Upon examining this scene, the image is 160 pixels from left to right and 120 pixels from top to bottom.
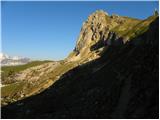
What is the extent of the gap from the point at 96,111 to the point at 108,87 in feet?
48.9

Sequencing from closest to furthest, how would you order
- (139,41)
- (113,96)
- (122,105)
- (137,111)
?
(137,111)
(122,105)
(113,96)
(139,41)

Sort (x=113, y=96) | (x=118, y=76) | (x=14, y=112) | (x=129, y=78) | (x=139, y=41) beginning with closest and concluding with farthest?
(x=113, y=96), (x=129, y=78), (x=118, y=76), (x=14, y=112), (x=139, y=41)

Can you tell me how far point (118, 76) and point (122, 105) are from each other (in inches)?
953

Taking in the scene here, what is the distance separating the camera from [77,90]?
122812mm

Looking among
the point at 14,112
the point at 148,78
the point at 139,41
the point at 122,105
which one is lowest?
the point at 14,112

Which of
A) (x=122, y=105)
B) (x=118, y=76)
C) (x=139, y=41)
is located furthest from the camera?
(x=139, y=41)

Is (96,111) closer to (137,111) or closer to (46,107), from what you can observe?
(137,111)

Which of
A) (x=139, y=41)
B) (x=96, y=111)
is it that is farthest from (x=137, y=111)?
(x=139, y=41)

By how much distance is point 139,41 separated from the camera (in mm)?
128125

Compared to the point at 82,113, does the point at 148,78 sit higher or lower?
higher

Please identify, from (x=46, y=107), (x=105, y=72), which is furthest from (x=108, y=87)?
(x=46, y=107)

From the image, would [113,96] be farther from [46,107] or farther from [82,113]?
[46,107]

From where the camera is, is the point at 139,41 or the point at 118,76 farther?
the point at 139,41

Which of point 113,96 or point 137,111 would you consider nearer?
point 137,111
